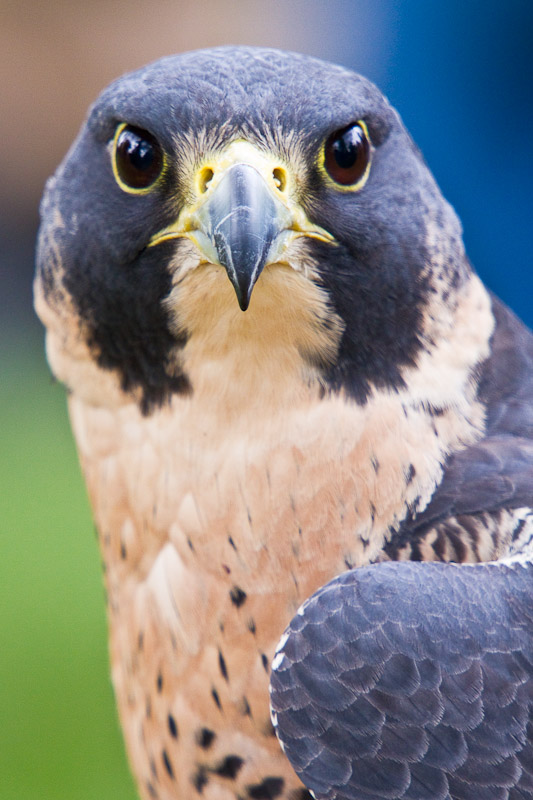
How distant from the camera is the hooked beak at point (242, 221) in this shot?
1.64 m

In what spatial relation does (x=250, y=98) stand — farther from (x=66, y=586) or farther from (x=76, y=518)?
(x=76, y=518)

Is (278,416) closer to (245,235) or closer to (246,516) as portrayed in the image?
(246,516)

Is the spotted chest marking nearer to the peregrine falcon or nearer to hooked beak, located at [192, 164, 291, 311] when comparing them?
the peregrine falcon

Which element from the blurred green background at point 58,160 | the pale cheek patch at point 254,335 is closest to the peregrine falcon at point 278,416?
the pale cheek patch at point 254,335

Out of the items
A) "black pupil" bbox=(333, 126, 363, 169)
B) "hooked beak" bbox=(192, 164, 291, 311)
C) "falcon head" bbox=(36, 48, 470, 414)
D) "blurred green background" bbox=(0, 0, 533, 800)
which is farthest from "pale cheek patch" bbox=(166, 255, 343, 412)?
"blurred green background" bbox=(0, 0, 533, 800)

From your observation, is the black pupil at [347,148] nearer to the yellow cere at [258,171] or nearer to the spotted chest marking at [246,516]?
Result: the yellow cere at [258,171]

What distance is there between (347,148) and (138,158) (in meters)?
0.39

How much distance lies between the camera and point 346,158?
6.18 feet

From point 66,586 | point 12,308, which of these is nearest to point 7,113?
point 12,308

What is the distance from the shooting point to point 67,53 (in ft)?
24.1

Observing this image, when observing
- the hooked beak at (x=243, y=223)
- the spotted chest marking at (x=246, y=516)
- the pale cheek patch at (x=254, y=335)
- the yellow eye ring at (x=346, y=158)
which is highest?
the yellow eye ring at (x=346, y=158)

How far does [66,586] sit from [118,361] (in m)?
3.71

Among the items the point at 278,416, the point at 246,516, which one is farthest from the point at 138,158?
the point at 246,516

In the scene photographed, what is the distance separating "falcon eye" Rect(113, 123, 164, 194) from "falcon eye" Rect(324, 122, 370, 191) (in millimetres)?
311
